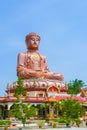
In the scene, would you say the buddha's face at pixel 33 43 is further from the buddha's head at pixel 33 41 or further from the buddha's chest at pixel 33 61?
the buddha's chest at pixel 33 61

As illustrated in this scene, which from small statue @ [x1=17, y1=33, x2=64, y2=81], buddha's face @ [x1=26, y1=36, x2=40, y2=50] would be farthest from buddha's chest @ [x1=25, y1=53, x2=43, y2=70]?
buddha's face @ [x1=26, y1=36, x2=40, y2=50]

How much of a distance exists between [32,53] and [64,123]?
62.3 feet

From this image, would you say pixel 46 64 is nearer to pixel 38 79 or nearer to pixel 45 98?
pixel 38 79

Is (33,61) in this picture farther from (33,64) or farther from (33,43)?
(33,43)

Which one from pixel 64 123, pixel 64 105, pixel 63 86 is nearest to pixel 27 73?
pixel 63 86

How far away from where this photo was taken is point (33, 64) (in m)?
50.4

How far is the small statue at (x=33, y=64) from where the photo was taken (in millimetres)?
49156

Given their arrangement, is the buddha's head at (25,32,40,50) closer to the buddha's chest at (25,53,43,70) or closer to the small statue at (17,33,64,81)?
the small statue at (17,33,64,81)

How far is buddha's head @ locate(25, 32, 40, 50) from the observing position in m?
51.7

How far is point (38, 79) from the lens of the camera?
4834 centimetres

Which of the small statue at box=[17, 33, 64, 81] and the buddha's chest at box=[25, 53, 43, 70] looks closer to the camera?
the small statue at box=[17, 33, 64, 81]

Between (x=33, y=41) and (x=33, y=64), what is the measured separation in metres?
3.48

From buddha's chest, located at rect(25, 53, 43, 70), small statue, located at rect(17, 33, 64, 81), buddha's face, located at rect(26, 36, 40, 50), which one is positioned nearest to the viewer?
small statue, located at rect(17, 33, 64, 81)

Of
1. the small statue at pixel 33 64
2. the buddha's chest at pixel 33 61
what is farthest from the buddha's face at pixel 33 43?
the buddha's chest at pixel 33 61
